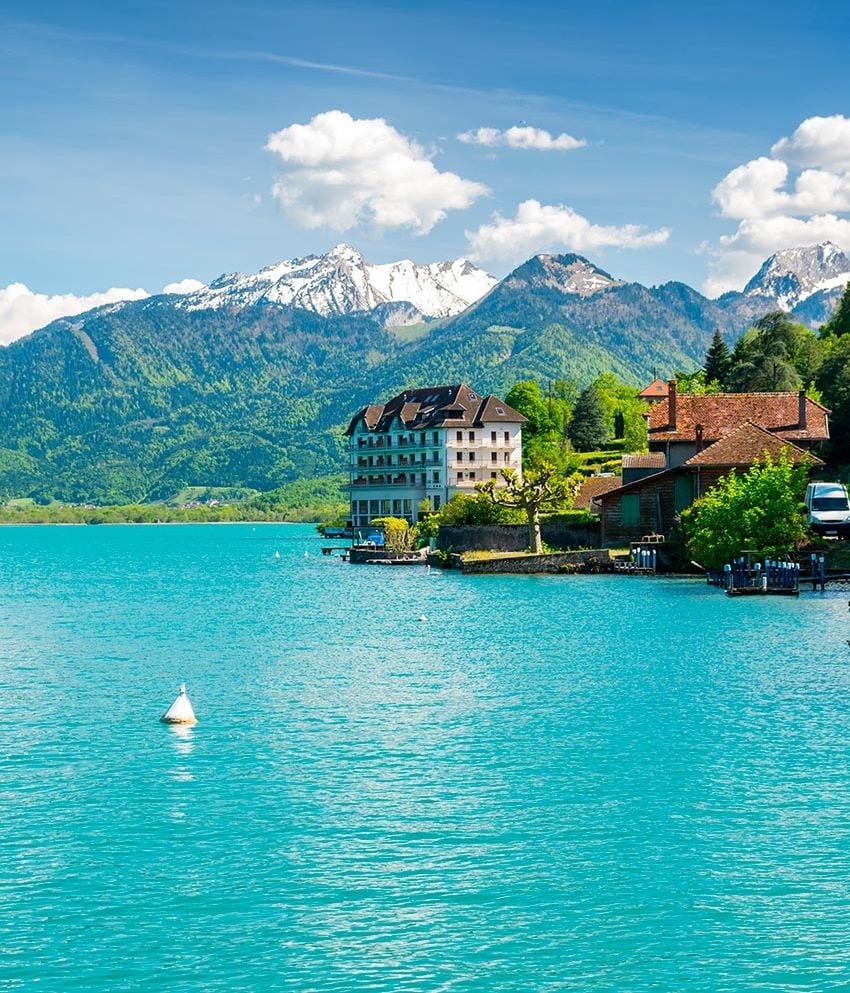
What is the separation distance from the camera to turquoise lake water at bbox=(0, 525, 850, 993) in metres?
17.9

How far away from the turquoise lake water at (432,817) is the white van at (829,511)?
1056 inches

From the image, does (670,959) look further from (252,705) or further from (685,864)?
(252,705)

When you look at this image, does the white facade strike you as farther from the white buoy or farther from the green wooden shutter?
the white buoy

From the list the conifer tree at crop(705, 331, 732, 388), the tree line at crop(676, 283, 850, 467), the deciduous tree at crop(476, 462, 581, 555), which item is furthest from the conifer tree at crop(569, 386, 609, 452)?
the deciduous tree at crop(476, 462, 581, 555)

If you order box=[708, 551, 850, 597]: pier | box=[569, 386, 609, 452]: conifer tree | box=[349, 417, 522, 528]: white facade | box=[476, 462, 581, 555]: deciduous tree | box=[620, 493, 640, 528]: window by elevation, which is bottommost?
box=[708, 551, 850, 597]: pier

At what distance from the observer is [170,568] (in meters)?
124

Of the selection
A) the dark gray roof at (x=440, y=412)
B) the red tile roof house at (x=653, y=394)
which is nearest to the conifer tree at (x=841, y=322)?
the red tile roof house at (x=653, y=394)

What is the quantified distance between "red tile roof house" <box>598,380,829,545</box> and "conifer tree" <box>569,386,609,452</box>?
6878 centimetres

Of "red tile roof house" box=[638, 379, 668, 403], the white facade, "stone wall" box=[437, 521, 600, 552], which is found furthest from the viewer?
"red tile roof house" box=[638, 379, 668, 403]

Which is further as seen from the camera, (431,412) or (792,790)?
(431,412)

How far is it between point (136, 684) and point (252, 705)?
652cm

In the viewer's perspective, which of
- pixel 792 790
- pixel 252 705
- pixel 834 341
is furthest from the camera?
pixel 834 341

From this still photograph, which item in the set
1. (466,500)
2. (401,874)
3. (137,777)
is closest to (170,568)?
(466,500)

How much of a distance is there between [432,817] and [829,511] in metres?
59.8
